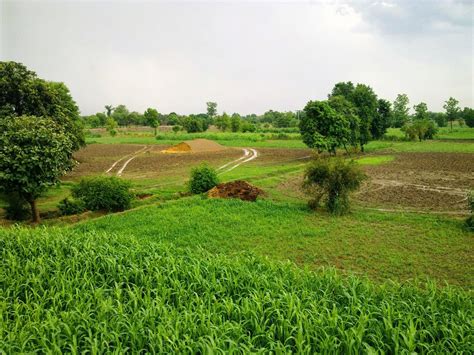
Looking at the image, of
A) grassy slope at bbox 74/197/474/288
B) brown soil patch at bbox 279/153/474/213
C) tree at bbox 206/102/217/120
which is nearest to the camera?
grassy slope at bbox 74/197/474/288

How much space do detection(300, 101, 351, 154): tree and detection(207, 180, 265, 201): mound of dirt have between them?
1537cm

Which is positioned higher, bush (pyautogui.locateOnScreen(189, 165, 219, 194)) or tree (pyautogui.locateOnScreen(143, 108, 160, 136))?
tree (pyautogui.locateOnScreen(143, 108, 160, 136))

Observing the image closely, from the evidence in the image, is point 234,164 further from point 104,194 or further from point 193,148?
point 104,194

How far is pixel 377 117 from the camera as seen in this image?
44.7m

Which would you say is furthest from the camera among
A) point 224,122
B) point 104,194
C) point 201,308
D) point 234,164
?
point 224,122

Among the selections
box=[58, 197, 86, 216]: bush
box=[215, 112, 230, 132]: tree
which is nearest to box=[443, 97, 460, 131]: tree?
box=[215, 112, 230, 132]: tree

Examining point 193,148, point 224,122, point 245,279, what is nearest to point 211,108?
point 224,122

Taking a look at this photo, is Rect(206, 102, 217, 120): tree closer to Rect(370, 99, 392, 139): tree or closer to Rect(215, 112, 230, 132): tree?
Rect(215, 112, 230, 132): tree

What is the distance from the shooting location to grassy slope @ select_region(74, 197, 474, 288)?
432 inches

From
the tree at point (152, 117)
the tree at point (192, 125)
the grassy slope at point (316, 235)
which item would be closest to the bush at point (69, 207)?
the grassy slope at point (316, 235)

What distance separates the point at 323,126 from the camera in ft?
112

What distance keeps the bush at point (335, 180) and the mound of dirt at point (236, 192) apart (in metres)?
3.56

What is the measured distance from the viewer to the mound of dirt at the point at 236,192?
19391 millimetres

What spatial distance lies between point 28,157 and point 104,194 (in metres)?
4.06
